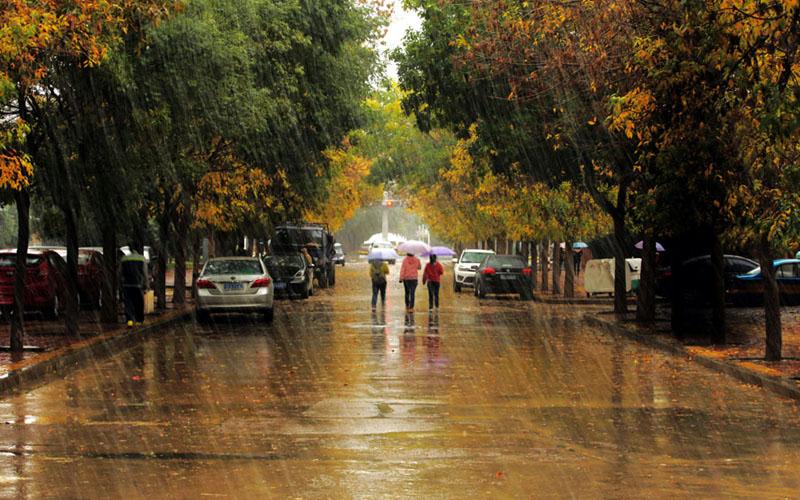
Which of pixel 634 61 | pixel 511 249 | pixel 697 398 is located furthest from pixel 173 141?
pixel 511 249

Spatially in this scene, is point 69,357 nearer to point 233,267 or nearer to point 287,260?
point 233,267

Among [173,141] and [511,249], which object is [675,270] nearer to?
[173,141]

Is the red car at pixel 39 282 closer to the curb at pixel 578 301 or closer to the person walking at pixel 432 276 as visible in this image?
the person walking at pixel 432 276

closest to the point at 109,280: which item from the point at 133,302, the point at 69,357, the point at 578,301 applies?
the point at 133,302

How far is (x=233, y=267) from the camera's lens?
96.8 ft

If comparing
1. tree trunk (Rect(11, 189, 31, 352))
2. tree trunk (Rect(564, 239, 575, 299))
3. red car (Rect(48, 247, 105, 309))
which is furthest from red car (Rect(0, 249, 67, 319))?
tree trunk (Rect(564, 239, 575, 299))

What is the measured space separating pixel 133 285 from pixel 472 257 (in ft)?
87.6

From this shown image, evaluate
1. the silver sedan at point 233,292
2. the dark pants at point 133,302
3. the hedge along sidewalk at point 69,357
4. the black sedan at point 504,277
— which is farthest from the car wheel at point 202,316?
the black sedan at point 504,277

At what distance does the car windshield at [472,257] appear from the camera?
5071 cm

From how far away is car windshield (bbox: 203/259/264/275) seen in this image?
95.6 feet

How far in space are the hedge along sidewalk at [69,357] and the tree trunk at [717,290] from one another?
35.0 feet

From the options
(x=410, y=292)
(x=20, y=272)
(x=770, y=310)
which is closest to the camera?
(x=770, y=310)

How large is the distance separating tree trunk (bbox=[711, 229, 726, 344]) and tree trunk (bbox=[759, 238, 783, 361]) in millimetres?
2322

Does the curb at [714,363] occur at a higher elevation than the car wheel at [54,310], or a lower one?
lower
